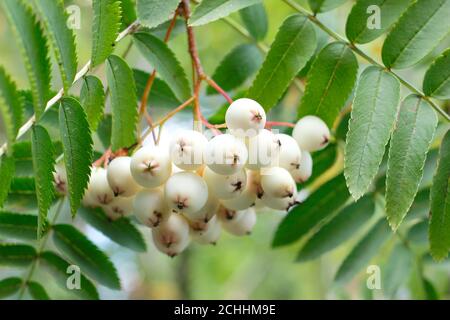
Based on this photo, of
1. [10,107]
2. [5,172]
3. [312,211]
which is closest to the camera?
[10,107]

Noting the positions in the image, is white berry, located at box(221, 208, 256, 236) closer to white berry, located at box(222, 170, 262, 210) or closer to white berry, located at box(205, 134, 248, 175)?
white berry, located at box(222, 170, 262, 210)

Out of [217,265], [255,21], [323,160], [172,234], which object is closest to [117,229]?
[172,234]

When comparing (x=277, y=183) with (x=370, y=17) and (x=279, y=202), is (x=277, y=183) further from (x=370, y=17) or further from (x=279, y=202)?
(x=370, y=17)

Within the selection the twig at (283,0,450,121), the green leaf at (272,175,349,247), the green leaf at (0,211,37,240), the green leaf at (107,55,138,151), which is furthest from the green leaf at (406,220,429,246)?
the green leaf at (0,211,37,240)

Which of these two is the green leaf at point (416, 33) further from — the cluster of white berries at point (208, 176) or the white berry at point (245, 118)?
the white berry at point (245, 118)

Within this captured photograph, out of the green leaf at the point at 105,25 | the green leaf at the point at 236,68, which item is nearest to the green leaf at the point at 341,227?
the green leaf at the point at 236,68

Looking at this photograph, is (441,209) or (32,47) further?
(441,209)
